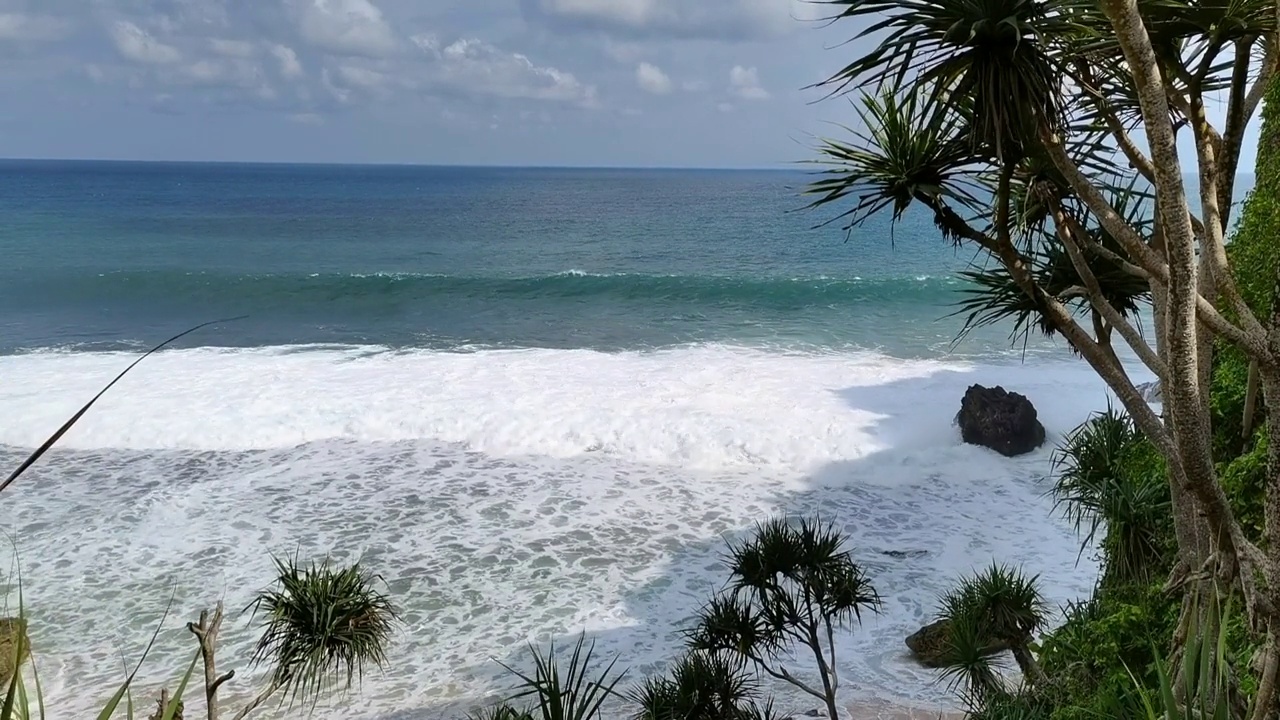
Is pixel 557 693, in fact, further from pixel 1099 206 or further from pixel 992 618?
pixel 992 618

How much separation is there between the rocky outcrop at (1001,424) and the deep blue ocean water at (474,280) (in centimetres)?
260

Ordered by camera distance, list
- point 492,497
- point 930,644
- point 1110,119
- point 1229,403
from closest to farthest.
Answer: point 1110,119 < point 1229,403 < point 930,644 < point 492,497

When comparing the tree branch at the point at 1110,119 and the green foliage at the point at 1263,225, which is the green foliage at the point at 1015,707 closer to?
the green foliage at the point at 1263,225

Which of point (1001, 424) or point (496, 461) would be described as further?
point (496, 461)

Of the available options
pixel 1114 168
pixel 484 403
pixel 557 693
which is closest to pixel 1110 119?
pixel 1114 168

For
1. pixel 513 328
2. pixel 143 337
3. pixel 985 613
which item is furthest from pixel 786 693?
pixel 143 337

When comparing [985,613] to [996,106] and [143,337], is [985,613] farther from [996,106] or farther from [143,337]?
[143,337]

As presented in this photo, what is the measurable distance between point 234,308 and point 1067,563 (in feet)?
94.0

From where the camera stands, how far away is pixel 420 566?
10.8 meters

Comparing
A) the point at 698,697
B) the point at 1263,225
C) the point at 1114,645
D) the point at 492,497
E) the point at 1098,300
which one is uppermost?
the point at 1263,225

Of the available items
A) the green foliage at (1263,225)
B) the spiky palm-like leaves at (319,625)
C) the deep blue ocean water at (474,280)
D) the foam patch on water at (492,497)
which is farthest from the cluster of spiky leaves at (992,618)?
the deep blue ocean water at (474,280)

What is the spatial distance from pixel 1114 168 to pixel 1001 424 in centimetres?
1060

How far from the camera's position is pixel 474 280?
35969mm

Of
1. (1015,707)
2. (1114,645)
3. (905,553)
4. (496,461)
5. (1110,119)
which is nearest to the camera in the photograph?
(1110,119)
